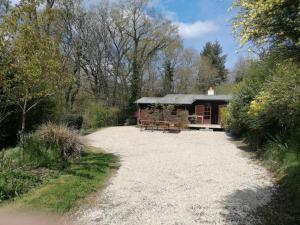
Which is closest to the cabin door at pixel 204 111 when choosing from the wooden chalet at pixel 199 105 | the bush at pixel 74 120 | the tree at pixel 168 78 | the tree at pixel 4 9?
the wooden chalet at pixel 199 105

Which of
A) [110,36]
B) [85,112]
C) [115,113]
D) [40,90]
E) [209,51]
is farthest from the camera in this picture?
[209,51]

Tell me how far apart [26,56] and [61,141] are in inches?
108

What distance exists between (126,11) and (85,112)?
11.9 m

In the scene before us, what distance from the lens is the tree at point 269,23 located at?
12.2 feet

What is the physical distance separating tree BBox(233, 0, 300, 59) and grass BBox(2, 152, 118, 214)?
415 cm

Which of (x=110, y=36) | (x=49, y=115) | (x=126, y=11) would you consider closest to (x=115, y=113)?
(x=110, y=36)

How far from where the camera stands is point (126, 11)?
31062mm

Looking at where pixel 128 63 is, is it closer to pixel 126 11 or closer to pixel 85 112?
pixel 126 11

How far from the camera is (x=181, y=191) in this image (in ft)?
21.7

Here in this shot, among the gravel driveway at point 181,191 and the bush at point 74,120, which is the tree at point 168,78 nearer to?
the bush at point 74,120

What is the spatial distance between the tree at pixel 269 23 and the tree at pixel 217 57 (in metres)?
40.3

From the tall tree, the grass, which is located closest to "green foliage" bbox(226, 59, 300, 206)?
the grass

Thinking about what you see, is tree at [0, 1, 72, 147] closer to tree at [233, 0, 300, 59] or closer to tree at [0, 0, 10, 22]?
tree at [0, 0, 10, 22]

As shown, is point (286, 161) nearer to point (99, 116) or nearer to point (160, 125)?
point (160, 125)
